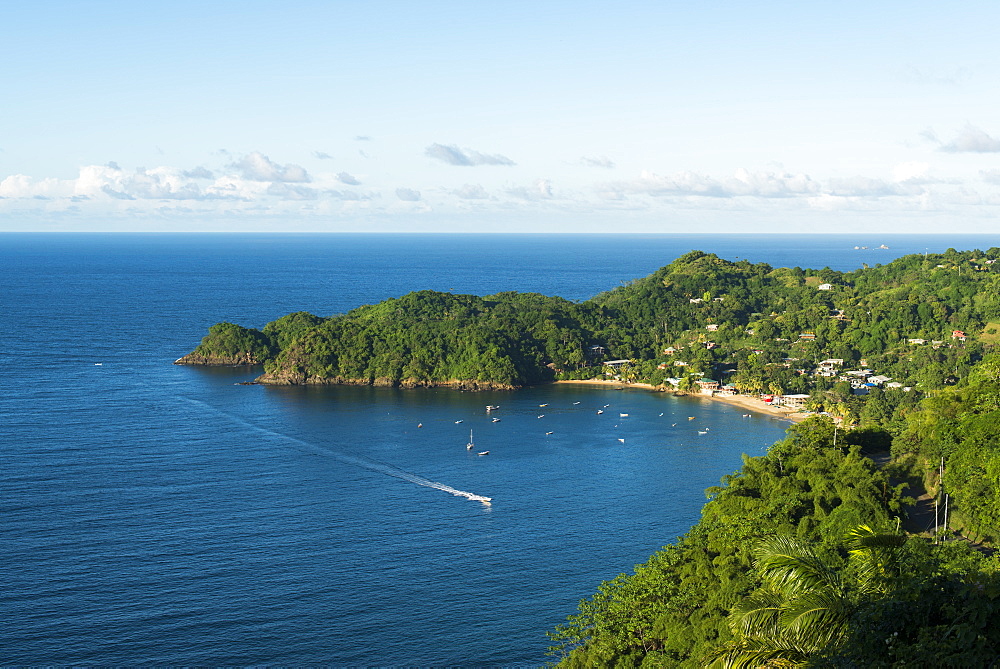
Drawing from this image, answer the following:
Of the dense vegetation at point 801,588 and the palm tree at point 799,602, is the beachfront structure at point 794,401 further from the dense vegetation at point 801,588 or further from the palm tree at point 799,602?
the palm tree at point 799,602

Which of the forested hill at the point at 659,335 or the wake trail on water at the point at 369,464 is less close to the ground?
the forested hill at the point at 659,335

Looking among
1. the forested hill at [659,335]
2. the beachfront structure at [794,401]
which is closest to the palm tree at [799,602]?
the beachfront structure at [794,401]

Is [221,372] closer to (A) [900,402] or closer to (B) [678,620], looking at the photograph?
(A) [900,402]

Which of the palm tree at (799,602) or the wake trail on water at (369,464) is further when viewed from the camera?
the wake trail on water at (369,464)

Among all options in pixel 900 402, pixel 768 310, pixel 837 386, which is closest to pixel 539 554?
pixel 900 402

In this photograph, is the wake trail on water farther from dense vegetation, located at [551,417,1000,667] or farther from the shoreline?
the shoreline

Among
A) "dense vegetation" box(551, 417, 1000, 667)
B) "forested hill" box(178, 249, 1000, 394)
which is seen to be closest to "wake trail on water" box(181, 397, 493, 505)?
"dense vegetation" box(551, 417, 1000, 667)

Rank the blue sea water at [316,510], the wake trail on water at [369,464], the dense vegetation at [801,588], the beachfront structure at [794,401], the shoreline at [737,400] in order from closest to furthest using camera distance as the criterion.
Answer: the dense vegetation at [801,588]
the blue sea water at [316,510]
the wake trail on water at [369,464]
the shoreline at [737,400]
the beachfront structure at [794,401]
